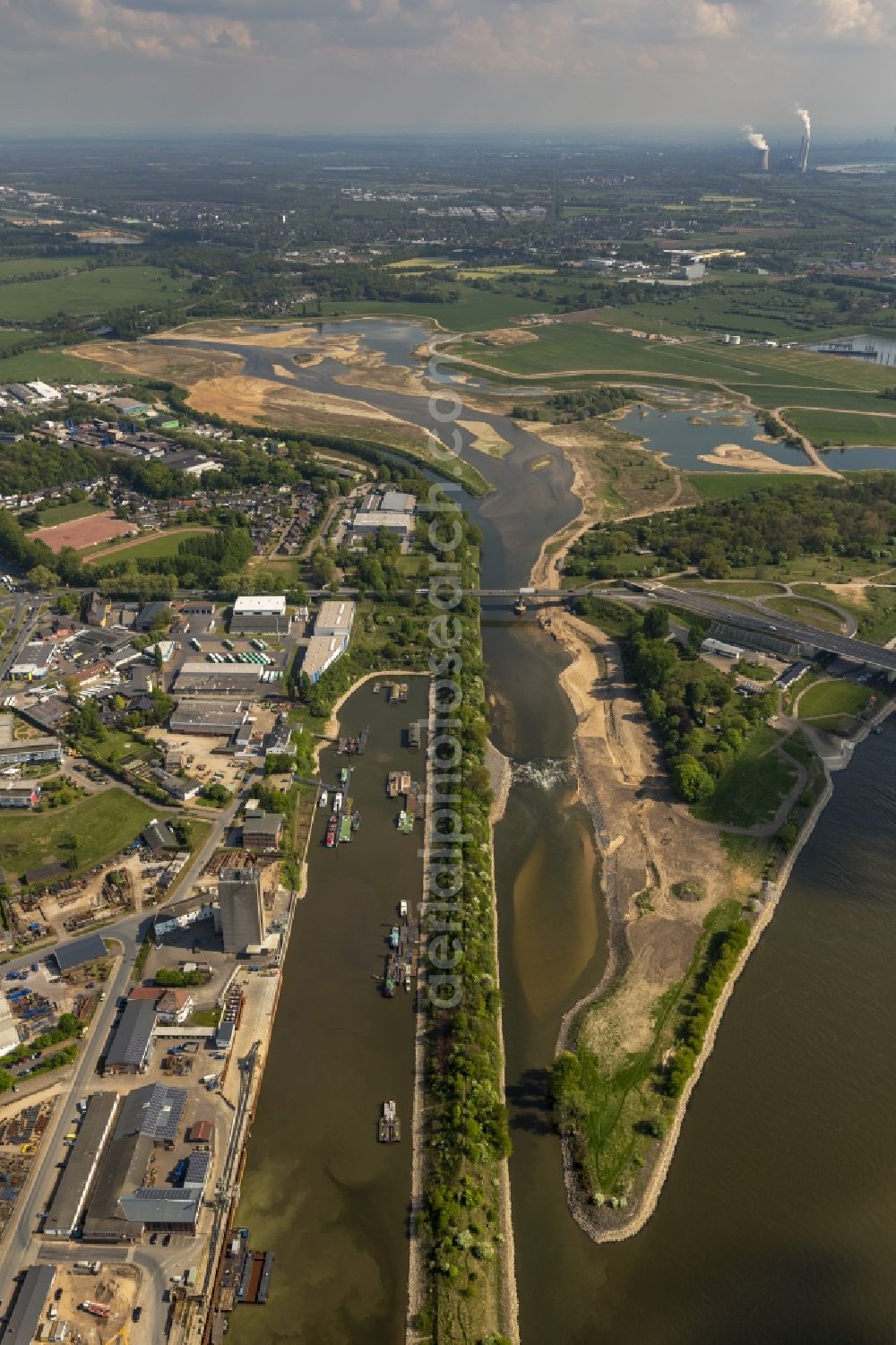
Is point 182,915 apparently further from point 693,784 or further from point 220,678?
point 693,784

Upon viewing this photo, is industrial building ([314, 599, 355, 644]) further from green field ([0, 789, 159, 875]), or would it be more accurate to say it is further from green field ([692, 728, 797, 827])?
green field ([692, 728, 797, 827])

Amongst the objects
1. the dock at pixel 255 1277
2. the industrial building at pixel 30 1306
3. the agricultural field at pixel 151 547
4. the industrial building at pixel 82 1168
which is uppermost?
the agricultural field at pixel 151 547

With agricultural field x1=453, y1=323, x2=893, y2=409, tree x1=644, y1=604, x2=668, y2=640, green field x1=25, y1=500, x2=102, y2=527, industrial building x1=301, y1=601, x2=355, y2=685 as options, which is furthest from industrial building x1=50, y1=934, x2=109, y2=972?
agricultural field x1=453, y1=323, x2=893, y2=409

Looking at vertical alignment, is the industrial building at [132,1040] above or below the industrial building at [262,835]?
below

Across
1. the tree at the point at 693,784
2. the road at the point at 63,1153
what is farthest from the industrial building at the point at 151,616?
the tree at the point at 693,784

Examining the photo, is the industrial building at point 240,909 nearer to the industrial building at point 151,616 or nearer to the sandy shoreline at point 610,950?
the sandy shoreline at point 610,950
